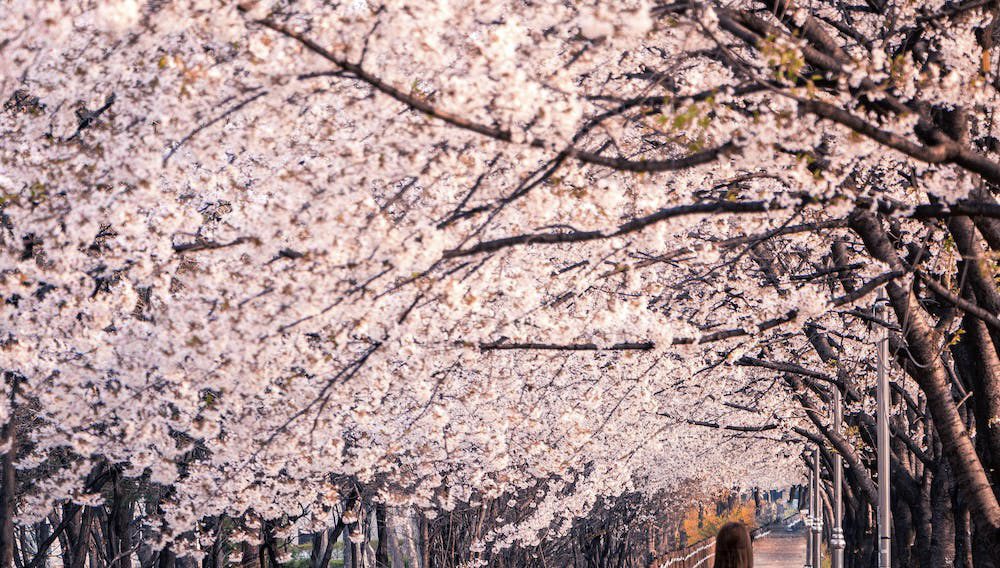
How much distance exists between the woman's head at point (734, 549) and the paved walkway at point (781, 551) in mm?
39989

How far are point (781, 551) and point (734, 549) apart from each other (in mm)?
55830

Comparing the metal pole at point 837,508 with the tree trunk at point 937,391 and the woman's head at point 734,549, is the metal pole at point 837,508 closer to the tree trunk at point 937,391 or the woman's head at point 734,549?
the tree trunk at point 937,391

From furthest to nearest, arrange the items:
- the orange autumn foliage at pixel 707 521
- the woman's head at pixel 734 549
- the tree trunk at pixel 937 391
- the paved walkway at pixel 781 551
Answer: the orange autumn foliage at pixel 707 521 < the paved walkway at pixel 781 551 < the tree trunk at pixel 937 391 < the woman's head at pixel 734 549

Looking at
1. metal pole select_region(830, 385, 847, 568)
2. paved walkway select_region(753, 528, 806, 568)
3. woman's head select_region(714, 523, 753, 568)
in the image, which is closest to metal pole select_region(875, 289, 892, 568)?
metal pole select_region(830, 385, 847, 568)

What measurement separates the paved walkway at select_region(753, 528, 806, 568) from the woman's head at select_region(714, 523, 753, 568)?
39989 mm

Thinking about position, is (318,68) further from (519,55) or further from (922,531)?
(922,531)

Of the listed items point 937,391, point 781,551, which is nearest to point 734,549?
point 937,391

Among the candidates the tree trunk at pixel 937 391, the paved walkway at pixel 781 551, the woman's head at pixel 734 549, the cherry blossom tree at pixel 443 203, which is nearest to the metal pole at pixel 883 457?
the cherry blossom tree at pixel 443 203

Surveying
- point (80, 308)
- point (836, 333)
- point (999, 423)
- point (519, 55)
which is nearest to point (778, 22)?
point (519, 55)

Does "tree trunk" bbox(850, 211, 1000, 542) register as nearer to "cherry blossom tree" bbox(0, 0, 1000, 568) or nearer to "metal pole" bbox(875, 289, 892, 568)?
"cherry blossom tree" bbox(0, 0, 1000, 568)

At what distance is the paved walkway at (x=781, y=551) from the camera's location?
1887 inches

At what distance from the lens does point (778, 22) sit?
7.81 meters

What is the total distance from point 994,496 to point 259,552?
50.2 ft

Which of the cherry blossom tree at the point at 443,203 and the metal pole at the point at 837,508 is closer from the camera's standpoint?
the cherry blossom tree at the point at 443,203
